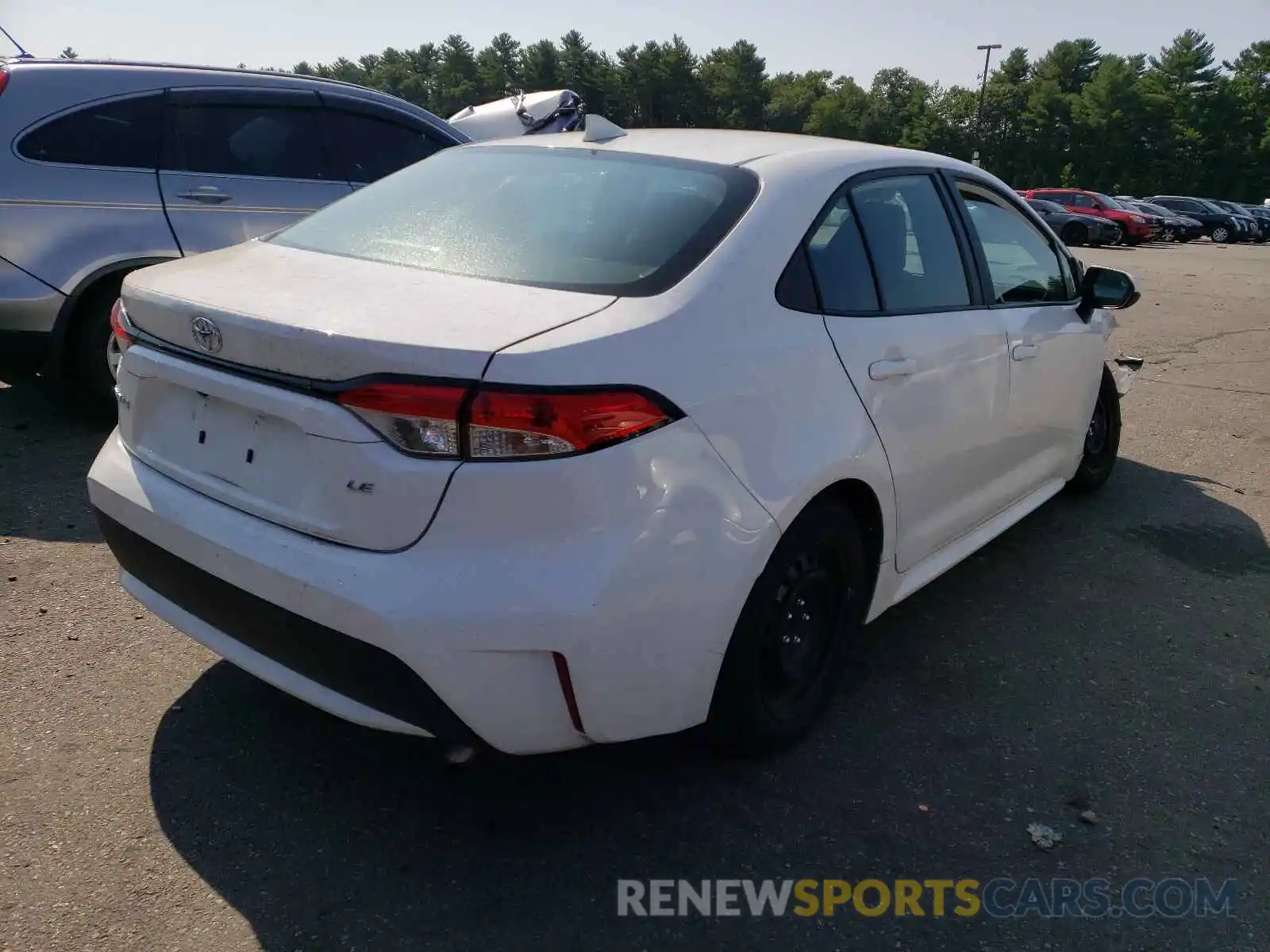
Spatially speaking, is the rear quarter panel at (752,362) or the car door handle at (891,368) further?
the car door handle at (891,368)

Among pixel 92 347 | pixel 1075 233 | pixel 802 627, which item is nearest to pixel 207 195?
pixel 92 347

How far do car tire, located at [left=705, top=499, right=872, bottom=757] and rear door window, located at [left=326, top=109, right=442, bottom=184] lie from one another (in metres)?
4.10

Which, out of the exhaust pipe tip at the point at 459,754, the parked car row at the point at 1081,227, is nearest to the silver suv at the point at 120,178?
the exhaust pipe tip at the point at 459,754

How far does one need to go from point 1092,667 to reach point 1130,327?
9.17m

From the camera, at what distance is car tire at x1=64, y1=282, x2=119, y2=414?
197 inches

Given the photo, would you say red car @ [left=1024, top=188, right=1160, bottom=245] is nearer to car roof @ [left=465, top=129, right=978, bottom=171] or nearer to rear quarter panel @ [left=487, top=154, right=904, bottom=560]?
car roof @ [left=465, top=129, right=978, bottom=171]

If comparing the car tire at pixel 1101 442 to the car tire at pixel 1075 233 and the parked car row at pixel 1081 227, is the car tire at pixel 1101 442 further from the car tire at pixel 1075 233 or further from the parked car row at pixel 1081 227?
the car tire at pixel 1075 233

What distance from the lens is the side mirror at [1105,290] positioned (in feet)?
13.9

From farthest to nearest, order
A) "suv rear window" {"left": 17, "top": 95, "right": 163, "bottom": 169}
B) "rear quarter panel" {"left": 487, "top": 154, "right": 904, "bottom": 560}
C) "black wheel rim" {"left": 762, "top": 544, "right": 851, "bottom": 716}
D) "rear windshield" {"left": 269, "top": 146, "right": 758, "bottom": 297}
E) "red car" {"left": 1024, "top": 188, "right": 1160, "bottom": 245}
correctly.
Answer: "red car" {"left": 1024, "top": 188, "right": 1160, "bottom": 245}, "suv rear window" {"left": 17, "top": 95, "right": 163, "bottom": 169}, "black wheel rim" {"left": 762, "top": 544, "right": 851, "bottom": 716}, "rear windshield" {"left": 269, "top": 146, "right": 758, "bottom": 297}, "rear quarter panel" {"left": 487, "top": 154, "right": 904, "bottom": 560}

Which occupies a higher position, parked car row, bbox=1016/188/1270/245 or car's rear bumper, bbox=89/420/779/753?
car's rear bumper, bbox=89/420/779/753

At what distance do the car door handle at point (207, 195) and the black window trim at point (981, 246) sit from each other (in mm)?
3706

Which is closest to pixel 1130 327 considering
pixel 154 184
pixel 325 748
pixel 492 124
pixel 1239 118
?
pixel 492 124

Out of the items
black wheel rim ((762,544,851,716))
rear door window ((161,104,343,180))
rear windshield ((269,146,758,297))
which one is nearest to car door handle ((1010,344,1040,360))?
black wheel rim ((762,544,851,716))

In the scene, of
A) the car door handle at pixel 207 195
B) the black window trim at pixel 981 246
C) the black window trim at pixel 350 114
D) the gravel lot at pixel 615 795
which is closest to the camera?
the gravel lot at pixel 615 795
